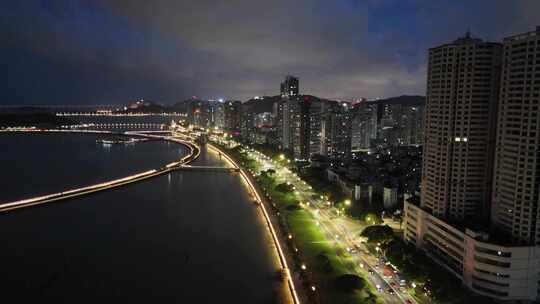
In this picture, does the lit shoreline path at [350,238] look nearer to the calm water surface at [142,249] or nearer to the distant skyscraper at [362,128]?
the calm water surface at [142,249]

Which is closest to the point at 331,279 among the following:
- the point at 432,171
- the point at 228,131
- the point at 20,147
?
the point at 432,171

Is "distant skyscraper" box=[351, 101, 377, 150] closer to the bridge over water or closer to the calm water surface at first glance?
the bridge over water

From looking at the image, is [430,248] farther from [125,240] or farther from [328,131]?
[328,131]

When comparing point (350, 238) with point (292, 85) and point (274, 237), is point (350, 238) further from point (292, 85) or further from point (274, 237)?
point (292, 85)

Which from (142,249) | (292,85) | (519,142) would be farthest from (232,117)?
(519,142)

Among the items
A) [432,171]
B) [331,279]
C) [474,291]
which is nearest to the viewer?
[474,291]

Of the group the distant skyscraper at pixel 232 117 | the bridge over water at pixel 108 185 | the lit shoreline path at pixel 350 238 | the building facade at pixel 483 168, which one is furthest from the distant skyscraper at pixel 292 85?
the building facade at pixel 483 168
